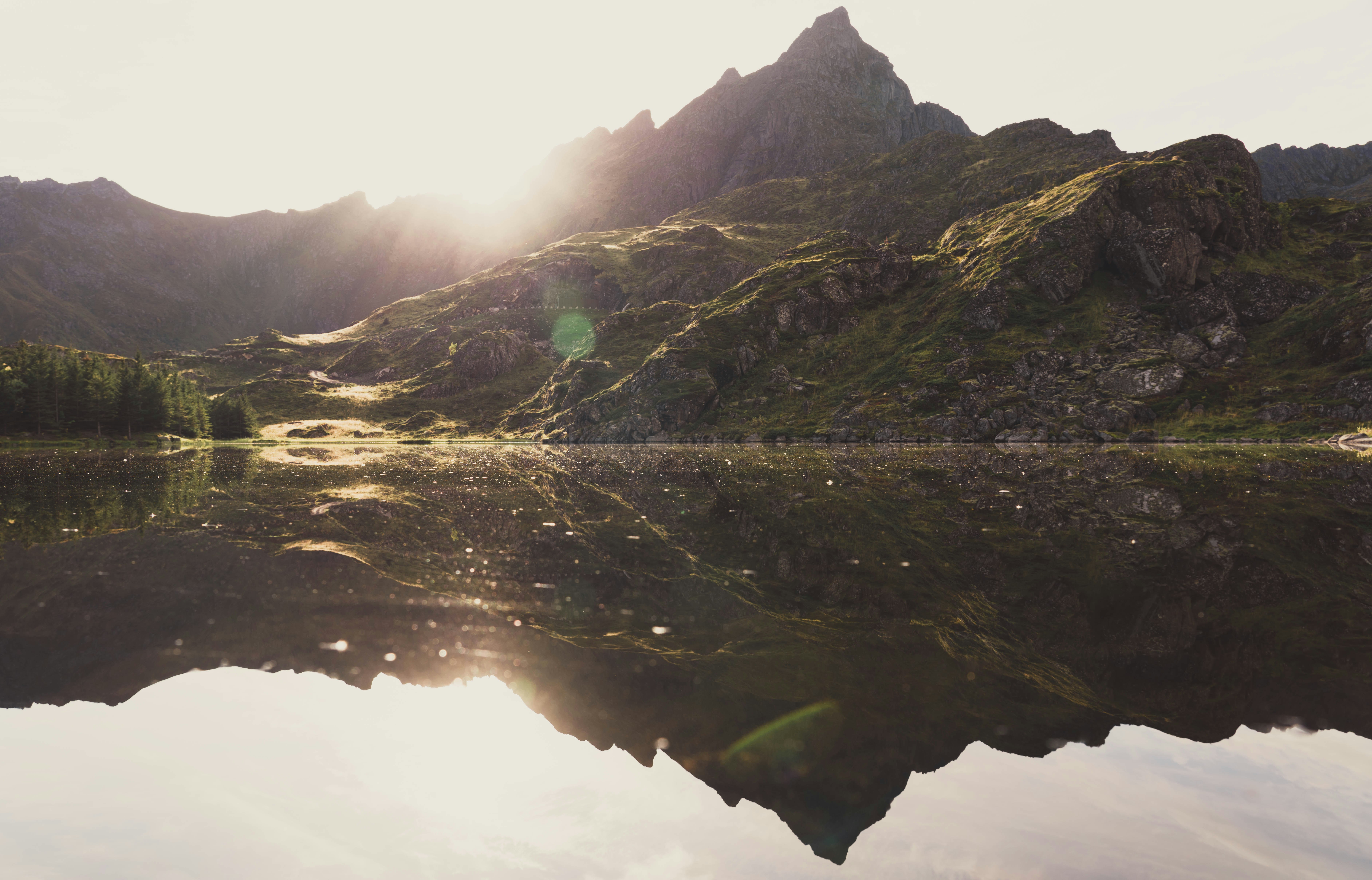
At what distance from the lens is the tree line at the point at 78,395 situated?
114 m

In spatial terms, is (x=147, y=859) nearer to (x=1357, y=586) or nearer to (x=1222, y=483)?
(x=1357, y=586)

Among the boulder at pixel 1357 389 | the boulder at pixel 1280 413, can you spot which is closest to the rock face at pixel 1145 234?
the boulder at pixel 1357 389

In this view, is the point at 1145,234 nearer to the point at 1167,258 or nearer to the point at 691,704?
the point at 1167,258

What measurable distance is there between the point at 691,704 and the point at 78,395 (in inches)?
6475

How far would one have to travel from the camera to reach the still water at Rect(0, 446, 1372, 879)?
662 centimetres

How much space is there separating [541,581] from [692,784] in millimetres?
12946

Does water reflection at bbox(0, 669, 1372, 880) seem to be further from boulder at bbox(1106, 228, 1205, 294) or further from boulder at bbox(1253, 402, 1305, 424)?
boulder at bbox(1106, 228, 1205, 294)

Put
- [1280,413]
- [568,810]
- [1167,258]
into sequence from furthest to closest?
[1167,258]
[1280,413]
[568,810]

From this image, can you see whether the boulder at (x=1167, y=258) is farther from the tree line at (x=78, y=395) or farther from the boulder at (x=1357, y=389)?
the tree line at (x=78, y=395)

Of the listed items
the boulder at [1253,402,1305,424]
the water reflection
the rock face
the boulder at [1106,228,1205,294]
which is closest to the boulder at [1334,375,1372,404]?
the boulder at [1253,402,1305,424]

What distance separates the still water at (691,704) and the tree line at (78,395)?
434 feet

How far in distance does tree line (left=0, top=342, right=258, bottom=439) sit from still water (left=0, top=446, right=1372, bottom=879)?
132m

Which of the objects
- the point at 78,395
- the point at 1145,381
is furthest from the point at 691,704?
the point at 1145,381

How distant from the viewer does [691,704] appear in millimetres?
10406
